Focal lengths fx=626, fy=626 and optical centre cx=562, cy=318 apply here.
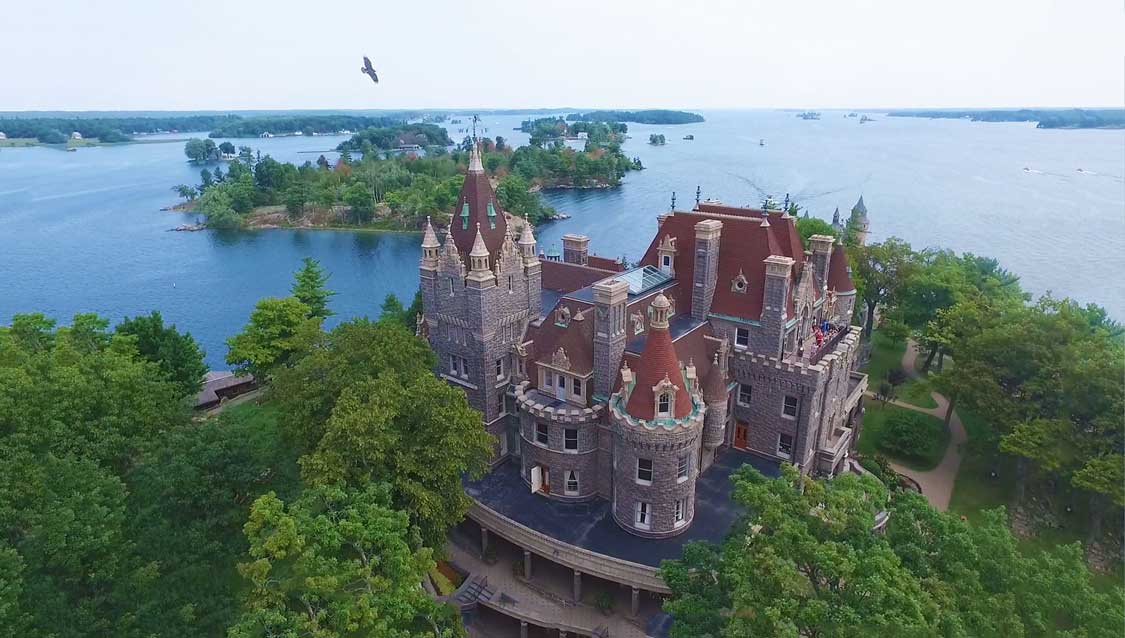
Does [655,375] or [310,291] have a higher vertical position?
[655,375]

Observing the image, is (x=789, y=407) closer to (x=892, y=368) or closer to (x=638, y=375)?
(x=638, y=375)

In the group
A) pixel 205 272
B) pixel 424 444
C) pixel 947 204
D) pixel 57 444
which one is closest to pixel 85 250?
pixel 205 272

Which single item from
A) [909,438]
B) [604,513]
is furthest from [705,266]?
[909,438]

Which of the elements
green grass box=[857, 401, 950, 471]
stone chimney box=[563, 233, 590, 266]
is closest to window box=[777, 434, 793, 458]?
green grass box=[857, 401, 950, 471]

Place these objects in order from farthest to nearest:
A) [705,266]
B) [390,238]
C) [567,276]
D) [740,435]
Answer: [390,238] → [567,276] → [740,435] → [705,266]

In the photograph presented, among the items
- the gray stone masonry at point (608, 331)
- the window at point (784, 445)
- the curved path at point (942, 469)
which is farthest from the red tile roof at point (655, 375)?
the curved path at point (942, 469)
